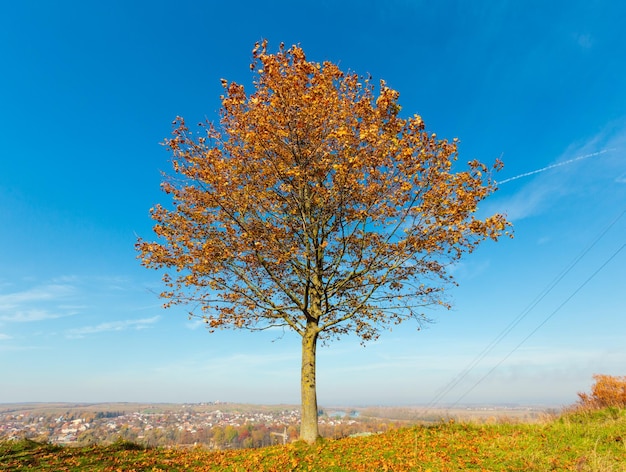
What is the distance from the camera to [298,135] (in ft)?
42.9

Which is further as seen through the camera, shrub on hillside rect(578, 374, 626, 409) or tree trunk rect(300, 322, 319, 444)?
shrub on hillside rect(578, 374, 626, 409)

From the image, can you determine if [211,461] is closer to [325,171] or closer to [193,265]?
[193,265]

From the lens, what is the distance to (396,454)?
10336 mm

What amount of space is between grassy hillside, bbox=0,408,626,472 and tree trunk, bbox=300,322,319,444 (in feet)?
1.98

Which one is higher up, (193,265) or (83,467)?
(193,265)

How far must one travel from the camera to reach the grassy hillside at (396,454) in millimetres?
8984

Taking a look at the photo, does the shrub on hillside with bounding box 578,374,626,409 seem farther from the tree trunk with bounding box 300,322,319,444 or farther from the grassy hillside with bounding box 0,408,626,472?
the tree trunk with bounding box 300,322,319,444

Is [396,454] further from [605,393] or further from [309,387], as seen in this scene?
[605,393]

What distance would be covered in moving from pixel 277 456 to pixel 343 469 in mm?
2311

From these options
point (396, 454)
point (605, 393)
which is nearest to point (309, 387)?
point (396, 454)

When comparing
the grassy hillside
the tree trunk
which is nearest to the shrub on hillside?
the grassy hillside

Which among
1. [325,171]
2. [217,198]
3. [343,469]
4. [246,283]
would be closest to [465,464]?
[343,469]

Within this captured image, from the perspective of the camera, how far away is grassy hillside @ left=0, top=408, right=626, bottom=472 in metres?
8.98

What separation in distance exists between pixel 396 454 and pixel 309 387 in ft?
13.7
